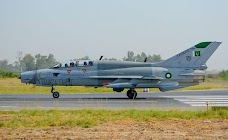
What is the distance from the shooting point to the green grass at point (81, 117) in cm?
1302

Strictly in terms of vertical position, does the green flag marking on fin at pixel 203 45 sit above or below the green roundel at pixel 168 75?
above

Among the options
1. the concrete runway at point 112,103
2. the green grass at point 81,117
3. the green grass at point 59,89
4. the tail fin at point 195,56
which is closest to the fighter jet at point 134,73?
the tail fin at point 195,56

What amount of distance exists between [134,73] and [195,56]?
4.17 m

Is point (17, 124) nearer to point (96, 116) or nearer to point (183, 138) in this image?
point (96, 116)

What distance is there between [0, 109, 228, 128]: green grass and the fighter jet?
10180mm

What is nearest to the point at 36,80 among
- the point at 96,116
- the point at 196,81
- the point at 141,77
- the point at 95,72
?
the point at 95,72

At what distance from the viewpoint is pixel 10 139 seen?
10180 mm

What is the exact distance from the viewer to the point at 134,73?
26.8m

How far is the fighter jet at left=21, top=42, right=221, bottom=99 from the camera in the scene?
26.5 metres

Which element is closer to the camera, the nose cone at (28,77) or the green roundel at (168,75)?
the green roundel at (168,75)

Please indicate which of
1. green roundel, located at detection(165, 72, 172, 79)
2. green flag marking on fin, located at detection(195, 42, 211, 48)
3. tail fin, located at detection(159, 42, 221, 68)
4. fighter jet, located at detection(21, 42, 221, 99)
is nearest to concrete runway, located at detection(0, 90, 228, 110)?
fighter jet, located at detection(21, 42, 221, 99)

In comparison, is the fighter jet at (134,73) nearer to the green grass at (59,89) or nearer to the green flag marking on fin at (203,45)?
the green flag marking on fin at (203,45)

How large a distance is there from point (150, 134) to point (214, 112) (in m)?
5.57

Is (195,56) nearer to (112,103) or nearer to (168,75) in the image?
(168,75)
